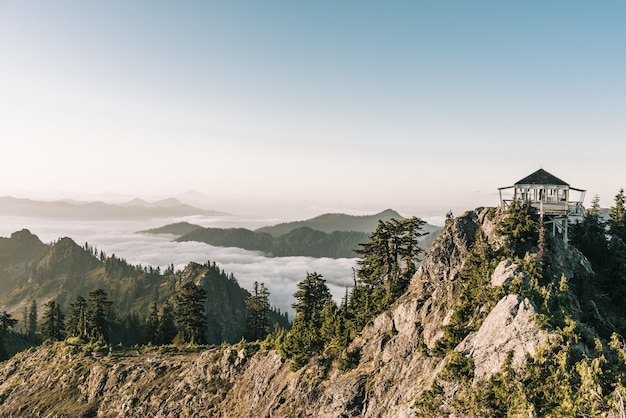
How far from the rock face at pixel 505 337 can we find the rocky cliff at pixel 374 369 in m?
0.08

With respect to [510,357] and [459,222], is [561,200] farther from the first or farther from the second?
[510,357]

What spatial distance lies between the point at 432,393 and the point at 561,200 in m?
32.8

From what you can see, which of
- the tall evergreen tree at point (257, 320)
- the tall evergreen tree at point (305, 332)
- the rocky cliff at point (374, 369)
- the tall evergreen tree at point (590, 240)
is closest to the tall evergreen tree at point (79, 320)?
the rocky cliff at point (374, 369)

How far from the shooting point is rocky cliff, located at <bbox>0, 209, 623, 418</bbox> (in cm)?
2945

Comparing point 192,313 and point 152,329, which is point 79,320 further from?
point 192,313

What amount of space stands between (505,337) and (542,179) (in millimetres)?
28213

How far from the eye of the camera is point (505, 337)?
28.7 metres

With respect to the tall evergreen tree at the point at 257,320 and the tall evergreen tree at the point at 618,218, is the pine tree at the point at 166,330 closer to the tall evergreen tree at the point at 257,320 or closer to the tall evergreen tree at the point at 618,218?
the tall evergreen tree at the point at 257,320

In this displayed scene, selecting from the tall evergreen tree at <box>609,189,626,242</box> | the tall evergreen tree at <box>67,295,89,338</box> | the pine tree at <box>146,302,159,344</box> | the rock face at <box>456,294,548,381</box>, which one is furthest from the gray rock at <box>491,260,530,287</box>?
the tall evergreen tree at <box>67,295,89,338</box>

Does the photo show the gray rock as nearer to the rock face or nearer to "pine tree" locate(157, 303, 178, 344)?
the rock face

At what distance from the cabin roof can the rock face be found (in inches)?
904

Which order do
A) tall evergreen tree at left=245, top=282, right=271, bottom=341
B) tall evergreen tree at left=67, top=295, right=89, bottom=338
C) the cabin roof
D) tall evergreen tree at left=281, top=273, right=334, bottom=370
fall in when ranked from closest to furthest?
the cabin roof < tall evergreen tree at left=281, top=273, right=334, bottom=370 < tall evergreen tree at left=245, top=282, right=271, bottom=341 < tall evergreen tree at left=67, top=295, right=89, bottom=338

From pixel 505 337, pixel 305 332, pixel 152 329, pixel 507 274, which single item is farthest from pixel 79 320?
pixel 505 337

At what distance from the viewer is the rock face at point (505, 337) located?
27.2 m
